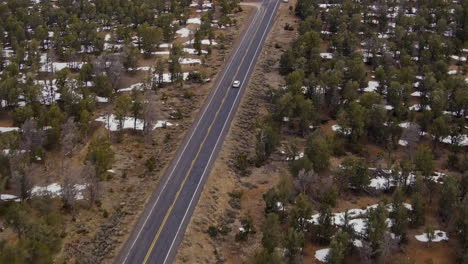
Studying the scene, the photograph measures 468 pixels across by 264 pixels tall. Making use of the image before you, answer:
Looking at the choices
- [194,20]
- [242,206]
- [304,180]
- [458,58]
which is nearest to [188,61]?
[194,20]

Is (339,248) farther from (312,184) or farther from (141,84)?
(141,84)

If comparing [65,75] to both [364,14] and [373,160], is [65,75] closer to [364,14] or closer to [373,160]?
[373,160]

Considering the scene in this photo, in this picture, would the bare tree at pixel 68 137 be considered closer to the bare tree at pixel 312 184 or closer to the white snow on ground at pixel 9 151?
the white snow on ground at pixel 9 151

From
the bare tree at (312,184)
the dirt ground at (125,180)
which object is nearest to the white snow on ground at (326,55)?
the dirt ground at (125,180)

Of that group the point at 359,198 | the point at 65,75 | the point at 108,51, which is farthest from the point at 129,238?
the point at 108,51

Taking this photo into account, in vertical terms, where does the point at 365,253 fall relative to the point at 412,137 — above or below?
below

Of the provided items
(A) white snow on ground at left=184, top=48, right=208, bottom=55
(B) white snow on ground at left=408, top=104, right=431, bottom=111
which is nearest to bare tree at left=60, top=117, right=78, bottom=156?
(A) white snow on ground at left=184, top=48, right=208, bottom=55
